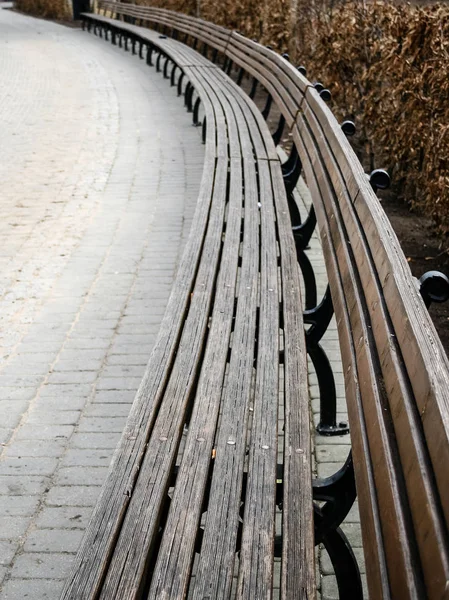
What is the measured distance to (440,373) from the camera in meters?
1.52

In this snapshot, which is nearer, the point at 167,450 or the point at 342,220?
the point at 167,450

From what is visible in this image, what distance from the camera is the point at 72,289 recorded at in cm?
470

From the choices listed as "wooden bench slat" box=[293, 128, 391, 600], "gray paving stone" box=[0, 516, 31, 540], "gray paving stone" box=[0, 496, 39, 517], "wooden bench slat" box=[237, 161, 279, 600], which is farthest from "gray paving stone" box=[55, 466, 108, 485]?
"wooden bench slat" box=[293, 128, 391, 600]

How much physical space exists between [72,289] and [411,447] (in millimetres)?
3490

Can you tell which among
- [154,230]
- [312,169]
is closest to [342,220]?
[312,169]

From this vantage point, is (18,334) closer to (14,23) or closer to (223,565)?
(223,565)

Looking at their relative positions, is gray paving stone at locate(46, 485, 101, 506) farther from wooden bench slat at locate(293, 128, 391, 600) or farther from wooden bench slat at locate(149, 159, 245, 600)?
wooden bench slat at locate(293, 128, 391, 600)

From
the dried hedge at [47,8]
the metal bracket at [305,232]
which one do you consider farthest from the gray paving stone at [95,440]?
the dried hedge at [47,8]

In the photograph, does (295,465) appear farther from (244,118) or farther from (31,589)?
(244,118)

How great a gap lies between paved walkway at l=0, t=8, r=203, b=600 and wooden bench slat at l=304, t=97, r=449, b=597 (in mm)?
1275

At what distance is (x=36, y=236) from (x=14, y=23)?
21437 millimetres

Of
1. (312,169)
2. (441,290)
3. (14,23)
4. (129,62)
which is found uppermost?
(441,290)

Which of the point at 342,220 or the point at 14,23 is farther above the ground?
the point at 342,220

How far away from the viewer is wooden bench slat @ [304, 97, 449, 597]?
3.84 feet
